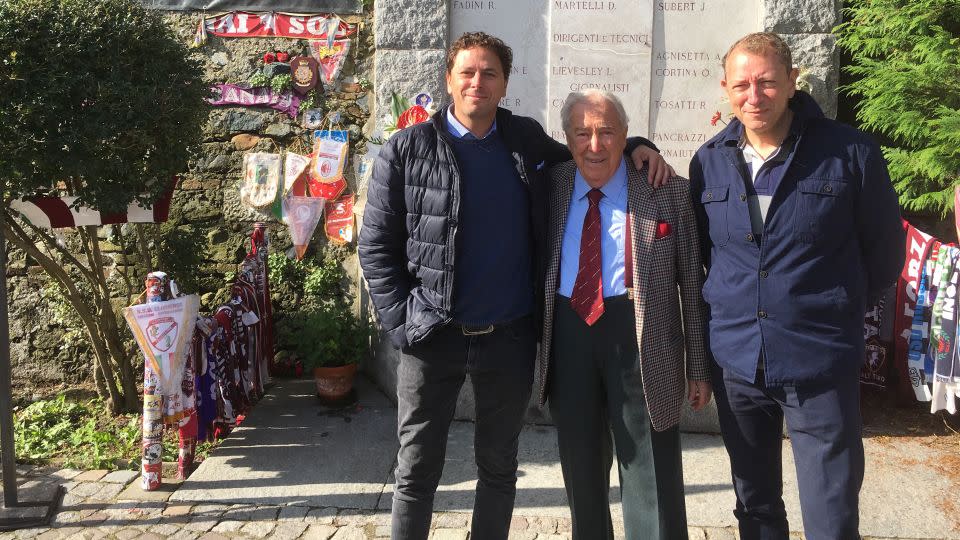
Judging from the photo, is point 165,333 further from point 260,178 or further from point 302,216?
point 260,178

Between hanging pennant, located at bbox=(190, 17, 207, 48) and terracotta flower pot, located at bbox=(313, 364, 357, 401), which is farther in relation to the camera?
hanging pennant, located at bbox=(190, 17, 207, 48)

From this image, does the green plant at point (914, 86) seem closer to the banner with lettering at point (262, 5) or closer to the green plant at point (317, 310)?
the banner with lettering at point (262, 5)

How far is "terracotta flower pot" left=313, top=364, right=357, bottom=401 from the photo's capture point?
14.7 ft

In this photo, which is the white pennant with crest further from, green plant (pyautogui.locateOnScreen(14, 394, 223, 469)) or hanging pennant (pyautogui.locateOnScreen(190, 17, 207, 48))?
hanging pennant (pyautogui.locateOnScreen(190, 17, 207, 48))

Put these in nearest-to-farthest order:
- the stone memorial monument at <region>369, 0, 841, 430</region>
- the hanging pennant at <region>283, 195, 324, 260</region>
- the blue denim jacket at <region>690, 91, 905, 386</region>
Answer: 1. the blue denim jacket at <region>690, 91, 905, 386</region>
2. the stone memorial monument at <region>369, 0, 841, 430</region>
3. the hanging pennant at <region>283, 195, 324, 260</region>

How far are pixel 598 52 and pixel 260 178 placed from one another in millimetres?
2431

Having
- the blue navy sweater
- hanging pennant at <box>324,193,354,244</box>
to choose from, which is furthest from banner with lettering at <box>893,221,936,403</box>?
hanging pennant at <box>324,193,354,244</box>

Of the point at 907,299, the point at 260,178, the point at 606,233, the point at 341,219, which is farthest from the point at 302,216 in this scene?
the point at 907,299

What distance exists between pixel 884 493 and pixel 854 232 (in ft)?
6.11

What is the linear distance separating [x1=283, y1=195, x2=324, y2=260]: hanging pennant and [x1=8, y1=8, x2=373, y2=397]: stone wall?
0.30 feet

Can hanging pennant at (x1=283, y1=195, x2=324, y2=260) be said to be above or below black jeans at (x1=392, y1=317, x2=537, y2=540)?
above

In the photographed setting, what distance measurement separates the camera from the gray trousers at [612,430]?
242cm

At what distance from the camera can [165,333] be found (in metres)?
3.50

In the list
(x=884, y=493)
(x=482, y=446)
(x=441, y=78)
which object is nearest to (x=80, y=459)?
(x=482, y=446)
